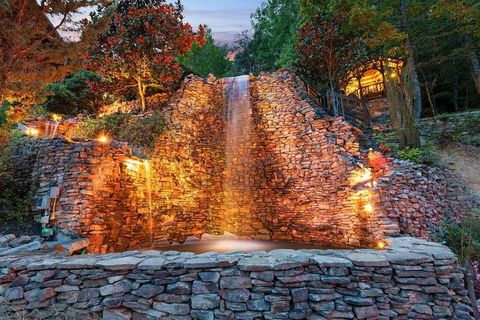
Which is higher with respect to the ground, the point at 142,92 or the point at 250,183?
the point at 142,92

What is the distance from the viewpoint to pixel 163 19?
9500mm

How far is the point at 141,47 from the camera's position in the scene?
9188 mm

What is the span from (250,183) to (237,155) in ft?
3.94

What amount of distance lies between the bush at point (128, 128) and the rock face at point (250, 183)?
14.1 inches

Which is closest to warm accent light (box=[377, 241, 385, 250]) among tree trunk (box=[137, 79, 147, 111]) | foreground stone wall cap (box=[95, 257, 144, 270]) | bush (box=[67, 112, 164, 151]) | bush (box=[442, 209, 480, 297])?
bush (box=[442, 209, 480, 297])

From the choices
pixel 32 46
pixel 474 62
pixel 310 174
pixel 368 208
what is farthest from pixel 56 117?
pixel 474 62

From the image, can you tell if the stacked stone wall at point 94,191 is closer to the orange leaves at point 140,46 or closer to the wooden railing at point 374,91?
the orange leaves at point 140,46

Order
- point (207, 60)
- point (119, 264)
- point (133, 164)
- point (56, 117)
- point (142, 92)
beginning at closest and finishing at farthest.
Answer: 1. point (119, 264)
2. point (133, 164)
3. point (142, 92)
4. point (56, 117)
5. point (207, 60)

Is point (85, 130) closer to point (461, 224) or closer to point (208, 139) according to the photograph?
point (208, 139)

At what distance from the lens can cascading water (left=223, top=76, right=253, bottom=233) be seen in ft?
27.0

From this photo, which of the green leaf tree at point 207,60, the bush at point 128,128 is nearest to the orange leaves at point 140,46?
the bush at point 128,128

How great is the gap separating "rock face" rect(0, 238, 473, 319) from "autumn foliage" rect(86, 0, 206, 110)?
7.83 meters

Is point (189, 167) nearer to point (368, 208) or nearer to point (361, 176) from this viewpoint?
point (361, 176)

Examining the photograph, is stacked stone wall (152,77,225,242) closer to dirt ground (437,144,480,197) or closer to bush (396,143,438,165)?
bush (396,143,438,165)
